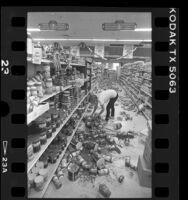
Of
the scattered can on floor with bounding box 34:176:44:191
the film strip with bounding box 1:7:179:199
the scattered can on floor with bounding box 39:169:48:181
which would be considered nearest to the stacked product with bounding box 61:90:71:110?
the scattered can on floor with bounding box 39:169:48:181

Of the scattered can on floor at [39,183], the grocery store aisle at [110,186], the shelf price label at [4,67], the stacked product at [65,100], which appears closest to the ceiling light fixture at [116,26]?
the shelf price label at [4,67]

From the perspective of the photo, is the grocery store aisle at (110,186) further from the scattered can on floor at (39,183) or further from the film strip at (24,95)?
the film strip at (24,95)

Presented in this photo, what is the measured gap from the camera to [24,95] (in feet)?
3.41

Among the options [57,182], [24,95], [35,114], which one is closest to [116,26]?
[24,95]

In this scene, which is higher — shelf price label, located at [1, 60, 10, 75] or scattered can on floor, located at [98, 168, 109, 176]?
shelf price label, located at [1, 60, 10, 75]

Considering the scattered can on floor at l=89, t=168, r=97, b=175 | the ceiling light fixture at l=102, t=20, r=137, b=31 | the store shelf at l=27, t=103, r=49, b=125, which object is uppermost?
the ceiling light fixture at l=102, t=20, r=137, b=31

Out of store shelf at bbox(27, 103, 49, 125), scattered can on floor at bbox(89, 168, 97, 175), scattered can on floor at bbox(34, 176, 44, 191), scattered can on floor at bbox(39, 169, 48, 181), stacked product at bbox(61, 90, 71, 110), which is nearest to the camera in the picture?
store shelf at bbox(27, 103, 49, 125)

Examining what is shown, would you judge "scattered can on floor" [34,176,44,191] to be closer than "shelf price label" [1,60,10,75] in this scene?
No

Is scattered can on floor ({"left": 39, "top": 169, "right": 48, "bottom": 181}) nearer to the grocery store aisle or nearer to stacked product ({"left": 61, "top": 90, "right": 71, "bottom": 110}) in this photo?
the grocery store aisle

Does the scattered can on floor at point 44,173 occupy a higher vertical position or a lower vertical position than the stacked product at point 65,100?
lower

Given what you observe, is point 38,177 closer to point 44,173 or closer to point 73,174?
point 44,173

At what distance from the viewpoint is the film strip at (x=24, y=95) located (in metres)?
1.02

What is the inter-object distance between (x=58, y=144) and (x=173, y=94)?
2050mm

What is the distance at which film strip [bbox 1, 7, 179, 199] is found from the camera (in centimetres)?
102
